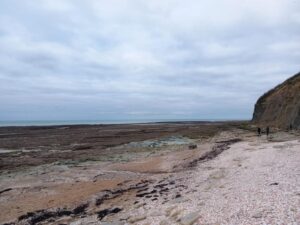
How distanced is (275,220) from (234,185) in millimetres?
4994

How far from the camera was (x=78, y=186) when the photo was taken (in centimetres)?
2041

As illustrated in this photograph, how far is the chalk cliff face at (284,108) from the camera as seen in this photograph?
151 ft

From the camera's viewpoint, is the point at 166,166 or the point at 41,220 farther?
the point at 166,166

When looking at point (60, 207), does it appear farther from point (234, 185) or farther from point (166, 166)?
point (166, 166)

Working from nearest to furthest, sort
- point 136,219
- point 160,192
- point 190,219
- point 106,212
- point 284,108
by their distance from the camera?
point 190,219 < point 136,219 < point 106,212 < point 160,192 < point 284,108

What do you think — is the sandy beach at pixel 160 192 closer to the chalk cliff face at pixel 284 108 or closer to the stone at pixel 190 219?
the stone at pixel 190 219

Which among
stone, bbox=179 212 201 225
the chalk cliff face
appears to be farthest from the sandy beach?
the chalk cliff face

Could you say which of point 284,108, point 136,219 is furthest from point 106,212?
point 284,108

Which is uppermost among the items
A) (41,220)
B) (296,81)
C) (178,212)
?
(296,81)

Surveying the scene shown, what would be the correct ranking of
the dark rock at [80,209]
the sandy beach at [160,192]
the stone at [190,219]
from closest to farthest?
the stone at [190,219] < the sandy beach at [160,192] < the dark rock at [80,209]

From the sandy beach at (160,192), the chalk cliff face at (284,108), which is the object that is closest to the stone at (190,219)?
the sandy beach at (160,192)

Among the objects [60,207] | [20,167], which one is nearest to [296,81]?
[20,167]

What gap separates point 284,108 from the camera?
52344mm

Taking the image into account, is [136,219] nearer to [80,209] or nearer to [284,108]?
[80,209]
